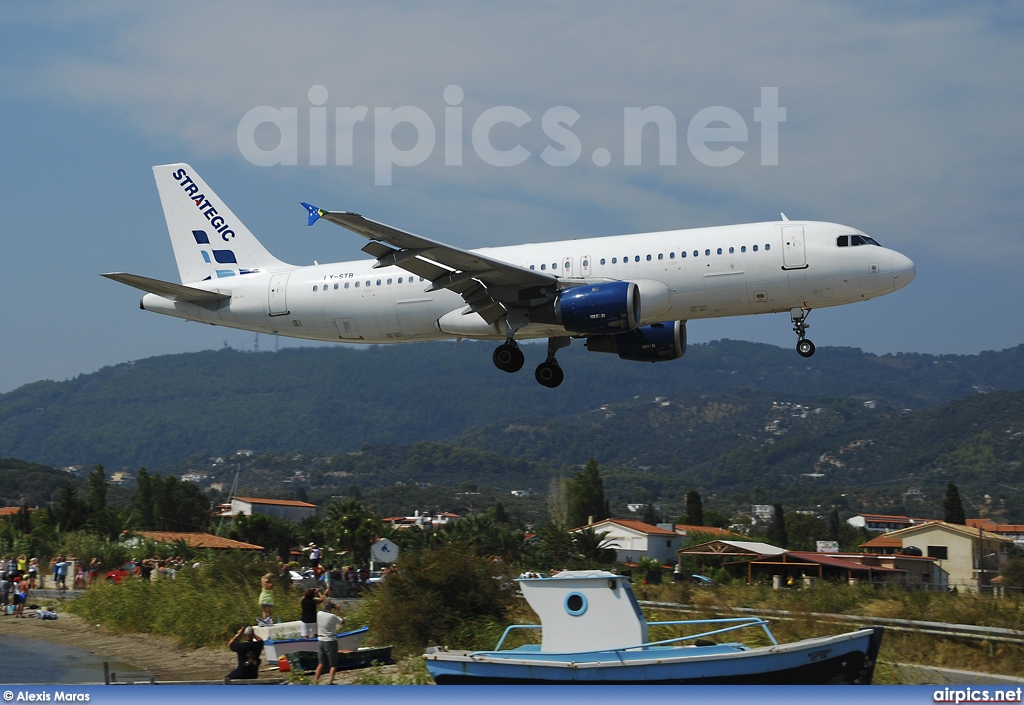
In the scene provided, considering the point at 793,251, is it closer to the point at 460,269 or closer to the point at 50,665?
the point at 460,269

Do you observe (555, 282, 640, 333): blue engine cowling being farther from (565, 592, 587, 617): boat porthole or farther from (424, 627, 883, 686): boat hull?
(424, 627, 883, 686): boat hull

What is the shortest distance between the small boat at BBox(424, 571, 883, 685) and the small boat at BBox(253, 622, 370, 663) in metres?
6.55

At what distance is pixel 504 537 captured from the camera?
224 feet

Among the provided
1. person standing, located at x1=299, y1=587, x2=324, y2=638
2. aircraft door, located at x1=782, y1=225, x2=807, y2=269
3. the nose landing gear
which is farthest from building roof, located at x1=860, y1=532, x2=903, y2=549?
person standing, located at x1=299, y1=587, x2=324, y2=638

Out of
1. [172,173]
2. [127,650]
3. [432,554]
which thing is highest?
[172,173]

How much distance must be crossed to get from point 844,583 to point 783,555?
1412 cm

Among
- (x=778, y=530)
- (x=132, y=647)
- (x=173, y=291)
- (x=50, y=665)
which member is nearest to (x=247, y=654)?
(x=50, y=665)

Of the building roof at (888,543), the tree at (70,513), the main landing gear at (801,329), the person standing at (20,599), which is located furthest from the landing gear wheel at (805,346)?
the tree at (70,513)

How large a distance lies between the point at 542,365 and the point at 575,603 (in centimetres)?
1931

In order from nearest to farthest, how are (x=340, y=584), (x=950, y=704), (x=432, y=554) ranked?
(x=950, y=704), (x=432, y=554), (x=340, y=584)

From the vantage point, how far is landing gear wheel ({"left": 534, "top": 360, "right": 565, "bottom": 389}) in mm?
35309

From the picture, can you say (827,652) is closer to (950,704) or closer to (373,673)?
(950,704)

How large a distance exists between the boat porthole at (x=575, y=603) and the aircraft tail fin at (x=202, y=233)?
23831 millimetres

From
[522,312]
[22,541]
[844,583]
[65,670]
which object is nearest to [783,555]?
[844,583]
